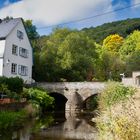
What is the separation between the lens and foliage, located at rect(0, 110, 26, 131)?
2536cm

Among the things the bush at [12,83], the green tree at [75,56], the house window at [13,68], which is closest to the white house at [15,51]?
the house window at [13,68]

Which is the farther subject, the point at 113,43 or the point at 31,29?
the point at 113,43

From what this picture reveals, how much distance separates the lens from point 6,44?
4169cm

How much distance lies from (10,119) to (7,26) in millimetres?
19742

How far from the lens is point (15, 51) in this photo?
4412cm

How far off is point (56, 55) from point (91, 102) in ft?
28.2

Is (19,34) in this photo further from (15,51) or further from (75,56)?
(75,56)

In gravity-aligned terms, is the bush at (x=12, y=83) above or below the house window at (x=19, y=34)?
below

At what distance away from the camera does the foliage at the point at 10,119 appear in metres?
25.4

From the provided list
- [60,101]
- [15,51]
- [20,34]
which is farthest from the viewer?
[60,101]

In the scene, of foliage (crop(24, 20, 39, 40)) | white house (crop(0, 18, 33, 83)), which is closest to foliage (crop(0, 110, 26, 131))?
white house (crop(0, 18, 33, 83))

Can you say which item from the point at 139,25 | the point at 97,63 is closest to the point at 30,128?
the point at 97,63

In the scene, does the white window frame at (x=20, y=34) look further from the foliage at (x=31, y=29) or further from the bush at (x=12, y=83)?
the foliage at (x=31, y=29)

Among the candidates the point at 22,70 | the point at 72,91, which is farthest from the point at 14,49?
the point at 72,91
